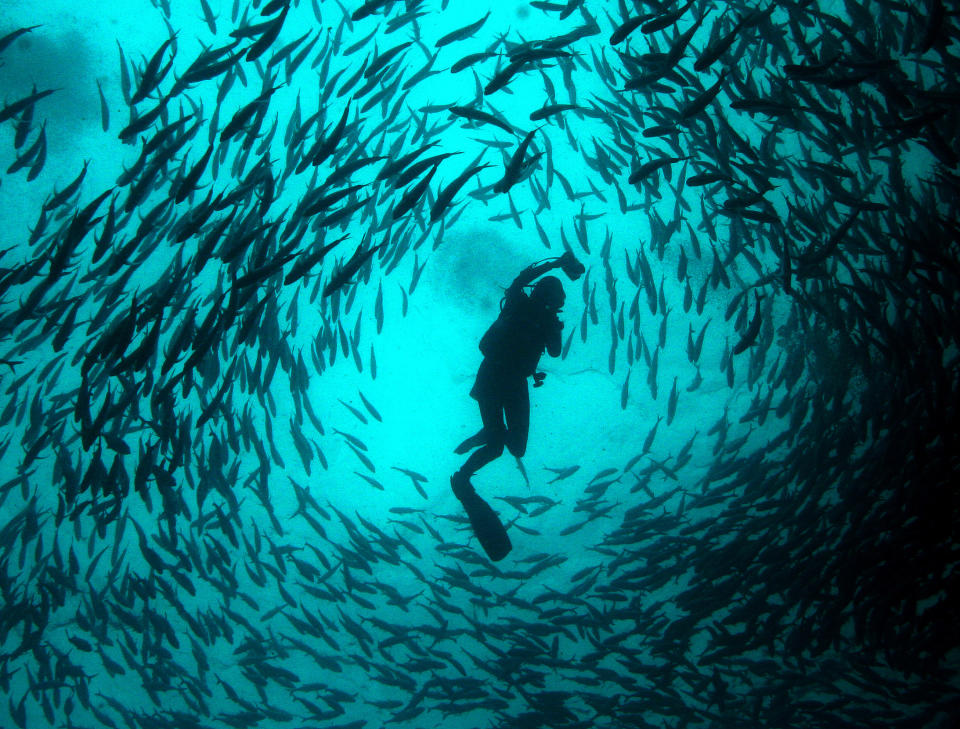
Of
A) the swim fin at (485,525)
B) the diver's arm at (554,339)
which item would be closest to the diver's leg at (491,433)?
the swim fin at (485,525)

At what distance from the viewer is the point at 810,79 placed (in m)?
4.84

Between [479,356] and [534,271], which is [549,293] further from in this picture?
[479,356]

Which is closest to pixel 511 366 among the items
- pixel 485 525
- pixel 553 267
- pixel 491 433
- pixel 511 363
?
pixel 511 363

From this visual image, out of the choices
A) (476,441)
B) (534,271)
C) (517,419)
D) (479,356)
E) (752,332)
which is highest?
(479,356)

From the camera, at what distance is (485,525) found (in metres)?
6.64

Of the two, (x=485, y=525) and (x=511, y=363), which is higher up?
(x=511, y=363)

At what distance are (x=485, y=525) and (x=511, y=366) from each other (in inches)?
77.2

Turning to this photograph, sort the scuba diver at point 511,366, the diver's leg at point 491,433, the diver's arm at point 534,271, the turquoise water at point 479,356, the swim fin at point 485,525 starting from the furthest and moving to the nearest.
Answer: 1. the swim fin at point 485,525
2. the diver's leg at point 491,433
3. the scuba diver at point 511,366
4. the turquoise water at point 479,356
5. the diver's arm at point 534,271

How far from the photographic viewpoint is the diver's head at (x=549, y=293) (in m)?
5.91

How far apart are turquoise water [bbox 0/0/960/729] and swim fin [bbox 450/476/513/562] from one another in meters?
1.24

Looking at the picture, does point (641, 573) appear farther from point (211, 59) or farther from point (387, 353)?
point (211, 59)

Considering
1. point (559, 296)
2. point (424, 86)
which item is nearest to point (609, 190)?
point (424, 86)

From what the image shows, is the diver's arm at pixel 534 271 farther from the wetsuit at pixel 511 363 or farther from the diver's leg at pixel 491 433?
the diver's leg at pixel 491 433

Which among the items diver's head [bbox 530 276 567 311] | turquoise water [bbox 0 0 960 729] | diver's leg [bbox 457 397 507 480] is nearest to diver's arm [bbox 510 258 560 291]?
diver's head [bbox 530 276 567 311]
